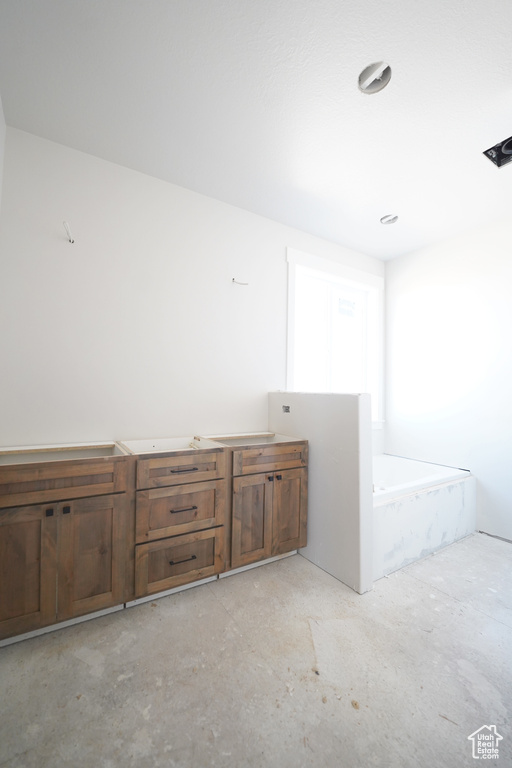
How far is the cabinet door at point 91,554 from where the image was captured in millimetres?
1506

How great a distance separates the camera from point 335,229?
2965 millimetres

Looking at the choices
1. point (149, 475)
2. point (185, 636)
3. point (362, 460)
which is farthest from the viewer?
point (362, 460)

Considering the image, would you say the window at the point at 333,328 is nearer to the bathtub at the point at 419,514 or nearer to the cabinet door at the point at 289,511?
the cabinet door at the point at 289,511

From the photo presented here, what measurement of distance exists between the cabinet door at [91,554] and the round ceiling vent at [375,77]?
7.89 feet

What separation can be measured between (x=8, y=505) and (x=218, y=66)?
225 centimetres

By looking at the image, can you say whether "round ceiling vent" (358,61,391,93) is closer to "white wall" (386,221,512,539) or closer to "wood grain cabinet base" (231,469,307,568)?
"white wall" (386,221,512,539)

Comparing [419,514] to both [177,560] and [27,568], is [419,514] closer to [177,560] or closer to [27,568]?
[177,560]

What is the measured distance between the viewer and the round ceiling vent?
1474 mm

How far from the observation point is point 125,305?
216cm

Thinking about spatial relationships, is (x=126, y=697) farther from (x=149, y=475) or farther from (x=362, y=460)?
(x=362, y=460)

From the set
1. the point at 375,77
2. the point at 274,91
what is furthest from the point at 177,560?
the point at 375,77

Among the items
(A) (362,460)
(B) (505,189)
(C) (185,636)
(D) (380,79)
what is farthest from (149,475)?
(B) (505,189)

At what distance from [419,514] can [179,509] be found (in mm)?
1681

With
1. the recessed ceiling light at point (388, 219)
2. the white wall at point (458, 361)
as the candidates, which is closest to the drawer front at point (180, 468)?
the white wall at point (458, 361)
